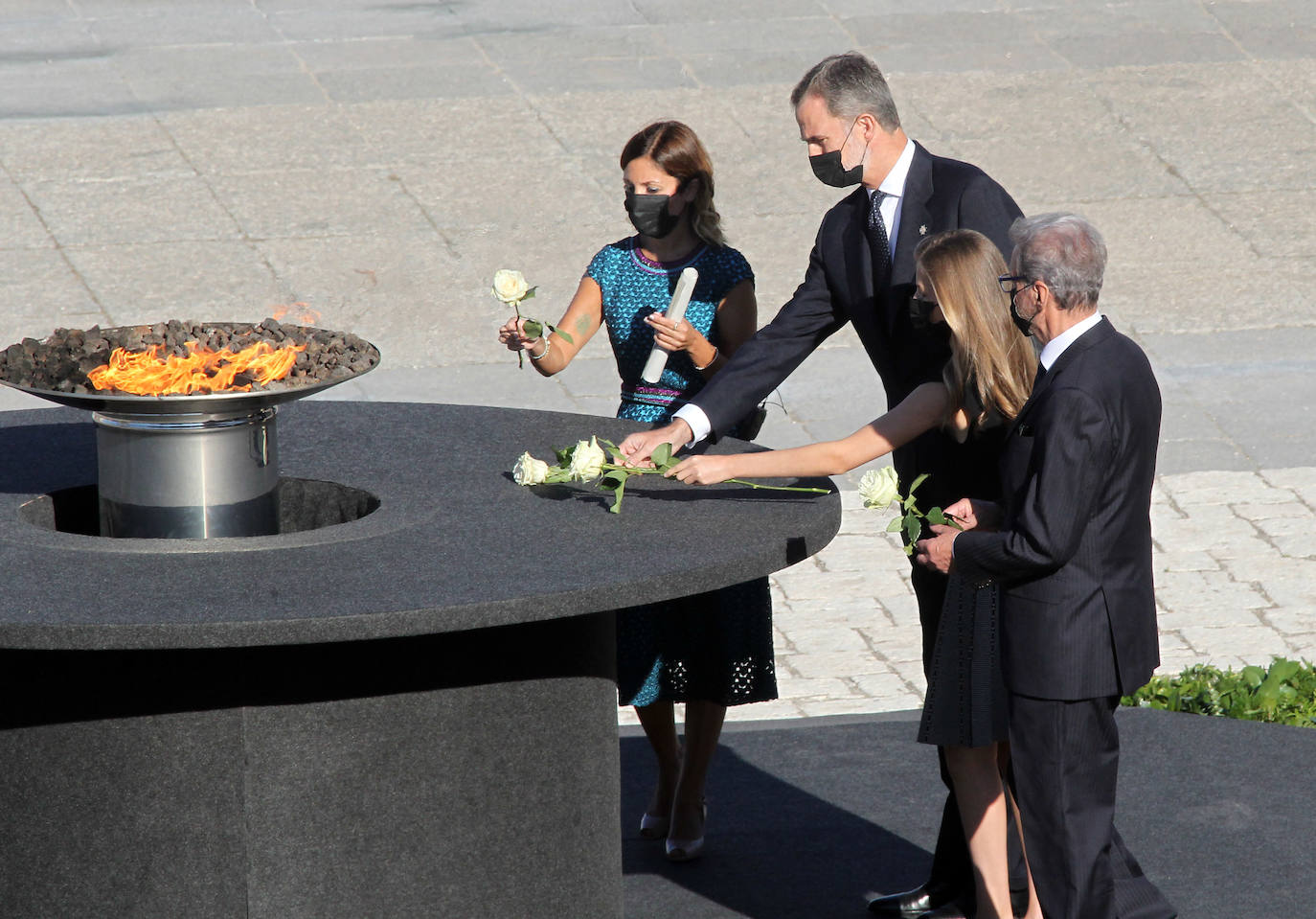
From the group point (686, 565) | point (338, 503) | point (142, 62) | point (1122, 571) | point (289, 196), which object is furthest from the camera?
point (142, 62)

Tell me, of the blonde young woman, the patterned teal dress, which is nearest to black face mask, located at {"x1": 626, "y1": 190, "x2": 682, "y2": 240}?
the patterned teal dress

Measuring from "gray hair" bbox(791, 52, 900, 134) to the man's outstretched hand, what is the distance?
87 centimetres

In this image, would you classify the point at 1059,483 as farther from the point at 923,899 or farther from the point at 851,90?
the point at 923,899

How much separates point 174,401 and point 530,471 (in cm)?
79

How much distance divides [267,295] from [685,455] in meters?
6.52

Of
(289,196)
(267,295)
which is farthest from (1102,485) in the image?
(289,196)

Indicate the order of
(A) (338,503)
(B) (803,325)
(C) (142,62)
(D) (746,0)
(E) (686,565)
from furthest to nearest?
(D) (746,0)
(C) (142,62)
(B) (803,325)
(A) (338,503)
(E) (686,565)

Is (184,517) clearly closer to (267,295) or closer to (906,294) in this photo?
(906,294)

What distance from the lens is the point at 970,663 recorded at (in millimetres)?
4809

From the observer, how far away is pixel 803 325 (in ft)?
17.3

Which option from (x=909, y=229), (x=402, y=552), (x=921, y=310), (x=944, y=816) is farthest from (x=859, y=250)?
(x=402, y=552)

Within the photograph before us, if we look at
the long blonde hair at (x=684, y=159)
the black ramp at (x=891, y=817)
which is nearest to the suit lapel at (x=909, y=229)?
the long blonde hair at (x=684, y=159)

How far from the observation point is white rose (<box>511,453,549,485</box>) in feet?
14.6

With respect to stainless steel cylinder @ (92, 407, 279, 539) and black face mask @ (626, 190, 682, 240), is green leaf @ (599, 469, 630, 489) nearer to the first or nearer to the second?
stainless steel cylinder @ (92, 407, 279, 539)
